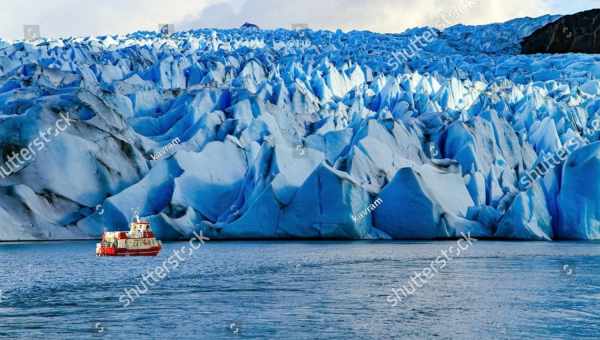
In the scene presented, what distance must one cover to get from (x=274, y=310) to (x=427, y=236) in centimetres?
1525

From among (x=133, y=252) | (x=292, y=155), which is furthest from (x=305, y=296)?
(x=292, y=155)

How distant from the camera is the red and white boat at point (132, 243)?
2516cm

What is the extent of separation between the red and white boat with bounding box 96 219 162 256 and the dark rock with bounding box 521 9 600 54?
174 ft

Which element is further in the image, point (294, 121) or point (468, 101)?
point (468, 101)

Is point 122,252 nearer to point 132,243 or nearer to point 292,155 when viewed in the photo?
point 132,243

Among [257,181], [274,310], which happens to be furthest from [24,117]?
[274,310]

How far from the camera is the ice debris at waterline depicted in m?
28.2

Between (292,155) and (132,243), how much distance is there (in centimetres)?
731

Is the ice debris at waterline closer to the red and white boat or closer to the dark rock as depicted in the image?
the red and white boat

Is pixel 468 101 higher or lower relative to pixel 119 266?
higher

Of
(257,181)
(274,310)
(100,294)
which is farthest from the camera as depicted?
(257,181)

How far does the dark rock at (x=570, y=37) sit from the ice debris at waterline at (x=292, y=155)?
23.2 meters

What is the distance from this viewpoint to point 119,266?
22.1 metres

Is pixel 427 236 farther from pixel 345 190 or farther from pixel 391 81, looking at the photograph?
pixel 391 81
